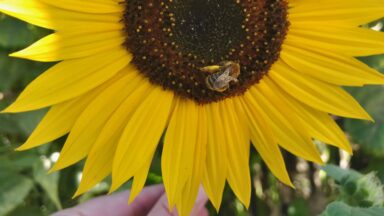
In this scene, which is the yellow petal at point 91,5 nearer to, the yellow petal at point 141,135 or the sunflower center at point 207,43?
the sunflower center at point 207,43

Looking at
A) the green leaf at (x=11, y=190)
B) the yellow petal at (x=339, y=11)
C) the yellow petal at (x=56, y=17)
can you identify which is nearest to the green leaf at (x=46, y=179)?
the green leaf at (x=11, y=190)

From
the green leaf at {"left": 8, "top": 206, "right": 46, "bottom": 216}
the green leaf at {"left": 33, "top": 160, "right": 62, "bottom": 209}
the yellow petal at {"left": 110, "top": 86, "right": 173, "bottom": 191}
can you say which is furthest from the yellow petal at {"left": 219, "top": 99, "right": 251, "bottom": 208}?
the green leaf at {"left": 8, "top": 206, "right": 46, "bottom": 216}

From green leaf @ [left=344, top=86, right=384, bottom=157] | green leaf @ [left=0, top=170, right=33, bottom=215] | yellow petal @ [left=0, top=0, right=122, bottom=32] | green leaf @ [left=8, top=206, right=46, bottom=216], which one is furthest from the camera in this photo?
green leaf @ [left=344, top=86, right=384, bottom=157]

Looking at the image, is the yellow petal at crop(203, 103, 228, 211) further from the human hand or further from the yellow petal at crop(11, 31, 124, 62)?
the yellow petal at crop(11, 31, 124, 62)

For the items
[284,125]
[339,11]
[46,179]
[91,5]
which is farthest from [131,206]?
[339,11]

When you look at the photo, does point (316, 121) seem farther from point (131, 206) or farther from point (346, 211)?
point (131, 206)

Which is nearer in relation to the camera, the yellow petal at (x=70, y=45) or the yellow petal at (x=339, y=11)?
the yellow petal at (x=70, y=45)
